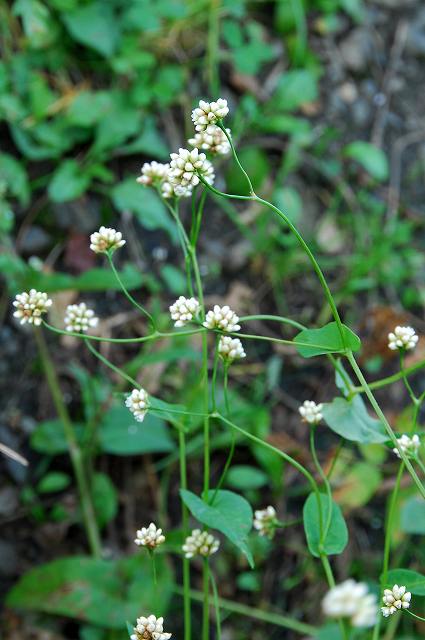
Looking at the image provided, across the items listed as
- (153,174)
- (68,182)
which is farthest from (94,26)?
(153,174)

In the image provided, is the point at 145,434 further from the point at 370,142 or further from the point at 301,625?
the point at 370,142

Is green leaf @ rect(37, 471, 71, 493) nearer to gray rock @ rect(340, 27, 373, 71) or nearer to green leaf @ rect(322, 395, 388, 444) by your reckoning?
green leaf @ rect(322, 395, 388, 444)

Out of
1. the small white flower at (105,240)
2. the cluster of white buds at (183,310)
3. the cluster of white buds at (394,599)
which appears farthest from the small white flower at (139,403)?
the cluster of white buds at (394,599)

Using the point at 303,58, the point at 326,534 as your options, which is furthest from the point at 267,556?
the point at 303,58

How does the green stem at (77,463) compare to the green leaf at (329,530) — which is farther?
the green stem at (77,463)

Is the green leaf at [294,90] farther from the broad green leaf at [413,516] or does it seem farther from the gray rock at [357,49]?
the broad green leaf at [413,516]

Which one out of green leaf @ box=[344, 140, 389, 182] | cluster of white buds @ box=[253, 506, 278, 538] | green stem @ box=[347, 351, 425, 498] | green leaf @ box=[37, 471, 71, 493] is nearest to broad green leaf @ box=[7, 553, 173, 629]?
green leaf @ box=[37, 471, 71, 493]

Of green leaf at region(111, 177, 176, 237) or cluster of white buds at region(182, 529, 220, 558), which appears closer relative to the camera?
cluster of white buds at region(182, 529, 220, 558)
